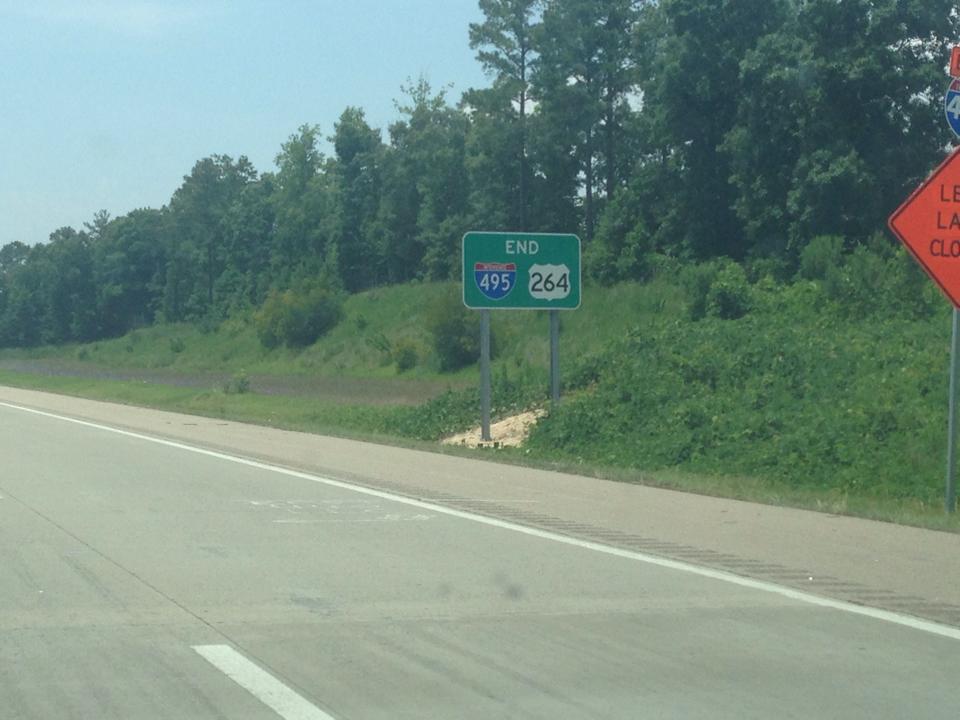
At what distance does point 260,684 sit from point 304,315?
7687 cm

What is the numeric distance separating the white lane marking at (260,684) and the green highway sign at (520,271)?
20.2 meters

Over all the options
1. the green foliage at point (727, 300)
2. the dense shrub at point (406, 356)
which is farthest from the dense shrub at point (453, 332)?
the green foliage at point (727, 300)

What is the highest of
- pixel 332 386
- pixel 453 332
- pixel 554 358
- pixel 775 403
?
pixel 453 332

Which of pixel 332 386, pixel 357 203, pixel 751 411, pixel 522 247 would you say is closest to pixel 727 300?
pixel 522 247

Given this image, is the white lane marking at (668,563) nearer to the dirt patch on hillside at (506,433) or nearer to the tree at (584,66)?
the dirt patch on hillside at (506,433)

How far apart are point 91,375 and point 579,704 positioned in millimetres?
74794

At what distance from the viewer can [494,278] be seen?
29172mm

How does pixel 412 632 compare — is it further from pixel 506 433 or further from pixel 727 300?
pixel 727 300

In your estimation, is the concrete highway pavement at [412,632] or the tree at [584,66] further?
the tree at [584,66]

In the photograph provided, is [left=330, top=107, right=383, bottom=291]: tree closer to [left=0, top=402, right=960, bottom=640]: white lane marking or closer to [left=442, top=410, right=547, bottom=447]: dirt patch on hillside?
[left=442, top=410, right=547, bottom=447]: dirt patch on hillside

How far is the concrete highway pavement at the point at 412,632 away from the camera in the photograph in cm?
771

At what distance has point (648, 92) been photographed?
61438 mm

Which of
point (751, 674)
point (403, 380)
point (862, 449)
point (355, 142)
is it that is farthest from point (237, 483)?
point (355, 142)

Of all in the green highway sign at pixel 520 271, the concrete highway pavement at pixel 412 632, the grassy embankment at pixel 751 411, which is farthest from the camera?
the green highway sign at pixel 520 271
